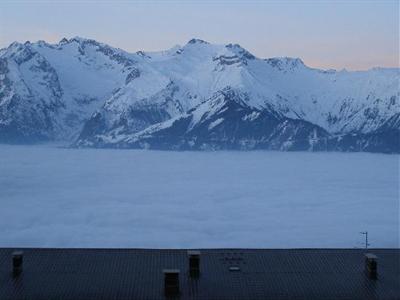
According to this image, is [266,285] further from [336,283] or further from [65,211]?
Result: [65,211]

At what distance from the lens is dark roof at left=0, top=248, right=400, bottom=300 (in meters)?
41.2

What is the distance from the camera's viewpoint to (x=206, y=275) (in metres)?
44.0

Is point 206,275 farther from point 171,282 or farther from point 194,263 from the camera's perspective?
point 171,282

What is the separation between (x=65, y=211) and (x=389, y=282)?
362 feet

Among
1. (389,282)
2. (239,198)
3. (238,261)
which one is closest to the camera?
(389,282)

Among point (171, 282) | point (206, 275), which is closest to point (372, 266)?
point (206, 275)

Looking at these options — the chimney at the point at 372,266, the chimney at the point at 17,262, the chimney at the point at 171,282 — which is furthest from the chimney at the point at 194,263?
the chimney at the point at 372,266

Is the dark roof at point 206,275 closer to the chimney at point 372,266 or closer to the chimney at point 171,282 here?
the chimney at point 372,266

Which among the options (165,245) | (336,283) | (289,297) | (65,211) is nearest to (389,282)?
(336,283)

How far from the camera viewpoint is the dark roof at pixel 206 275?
41.2 meters

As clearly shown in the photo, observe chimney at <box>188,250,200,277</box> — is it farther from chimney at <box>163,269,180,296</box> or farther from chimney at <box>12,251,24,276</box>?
chimney at <box>12,251,24,276</box>

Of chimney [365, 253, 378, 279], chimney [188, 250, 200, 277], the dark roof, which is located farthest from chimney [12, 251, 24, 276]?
chimney [365, 253, 378, 279]

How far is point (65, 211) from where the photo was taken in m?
147

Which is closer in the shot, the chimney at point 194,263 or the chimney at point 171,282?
the chimney at point 171,282
